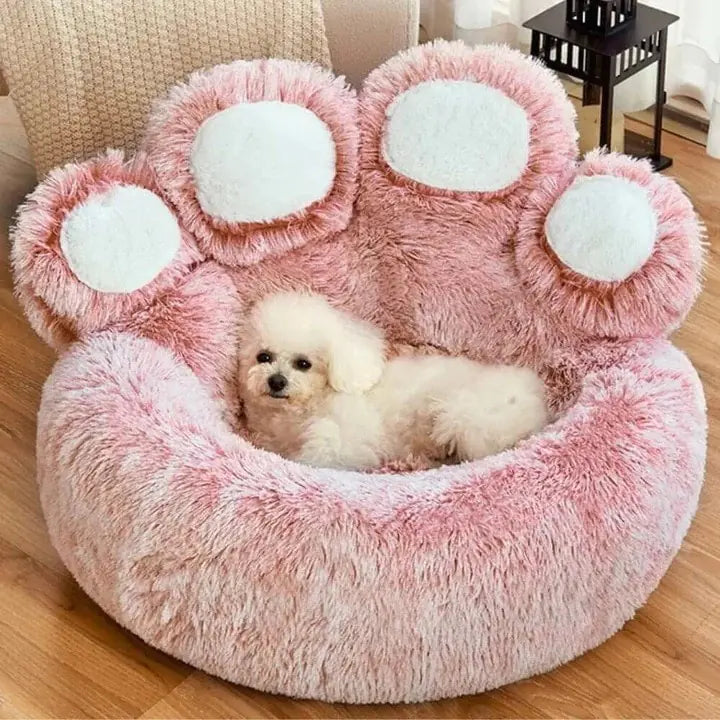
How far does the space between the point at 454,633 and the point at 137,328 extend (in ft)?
1.83

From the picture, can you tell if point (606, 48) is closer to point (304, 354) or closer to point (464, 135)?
point (464, 135)

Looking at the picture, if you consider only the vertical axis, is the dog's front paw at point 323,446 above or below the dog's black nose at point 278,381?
below

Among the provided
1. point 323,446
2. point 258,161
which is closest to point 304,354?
point 323,446

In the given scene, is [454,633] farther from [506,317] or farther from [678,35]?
[678,35]

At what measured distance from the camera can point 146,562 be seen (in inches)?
52.4

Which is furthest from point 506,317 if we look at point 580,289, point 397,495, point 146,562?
point 146,562

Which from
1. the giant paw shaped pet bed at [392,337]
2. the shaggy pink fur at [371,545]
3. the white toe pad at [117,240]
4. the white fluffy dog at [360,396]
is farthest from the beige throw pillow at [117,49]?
the shaggy pink fur at [371,545]

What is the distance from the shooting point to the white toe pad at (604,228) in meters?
1.51

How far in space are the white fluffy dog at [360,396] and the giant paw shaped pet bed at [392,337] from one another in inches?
2.0

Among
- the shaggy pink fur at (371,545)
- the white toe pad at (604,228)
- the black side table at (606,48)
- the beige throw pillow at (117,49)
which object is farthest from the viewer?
the black side table at (606,48)

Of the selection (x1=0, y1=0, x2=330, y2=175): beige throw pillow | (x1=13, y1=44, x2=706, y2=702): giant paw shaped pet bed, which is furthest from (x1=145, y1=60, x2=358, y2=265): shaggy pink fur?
(x1=0, y1=0, x2=330, y2=175): beige throw pillow

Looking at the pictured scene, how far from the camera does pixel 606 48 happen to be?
192 cm

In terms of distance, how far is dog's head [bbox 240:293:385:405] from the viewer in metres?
1.56

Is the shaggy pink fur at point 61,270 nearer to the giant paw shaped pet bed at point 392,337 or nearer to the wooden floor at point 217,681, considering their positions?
the giant paw shaped pet bed at point 392,337
